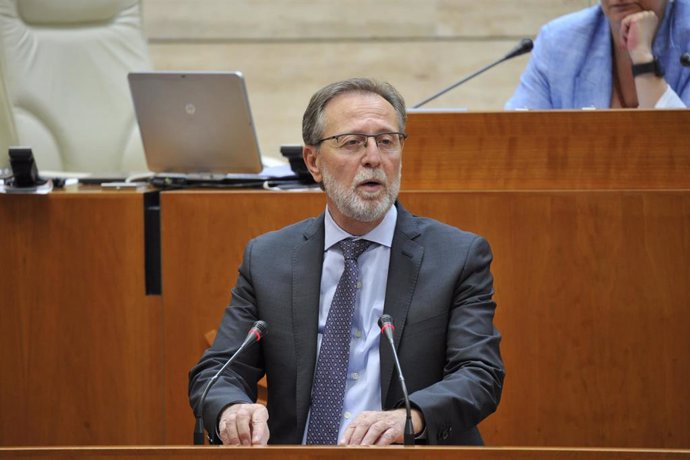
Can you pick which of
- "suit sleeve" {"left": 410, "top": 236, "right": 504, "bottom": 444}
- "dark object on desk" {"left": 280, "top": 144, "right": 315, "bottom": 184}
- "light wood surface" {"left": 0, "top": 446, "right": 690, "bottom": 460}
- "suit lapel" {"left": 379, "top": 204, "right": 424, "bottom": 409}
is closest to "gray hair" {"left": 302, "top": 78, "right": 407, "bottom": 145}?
"suit lapel" {"left": 379, "top": 204, "right": 424, "bottom": 409}

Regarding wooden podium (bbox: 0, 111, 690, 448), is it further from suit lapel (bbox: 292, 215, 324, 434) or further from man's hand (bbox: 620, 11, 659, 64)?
suit lapel (bbox: 292, 215, 324, 434)

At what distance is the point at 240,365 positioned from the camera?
228cm

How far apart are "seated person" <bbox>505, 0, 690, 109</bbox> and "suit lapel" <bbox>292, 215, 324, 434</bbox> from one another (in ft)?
4.86

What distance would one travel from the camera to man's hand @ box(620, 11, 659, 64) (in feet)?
11.2

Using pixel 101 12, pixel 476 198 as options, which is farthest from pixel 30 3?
pixel 476 198

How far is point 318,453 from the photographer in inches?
63.4

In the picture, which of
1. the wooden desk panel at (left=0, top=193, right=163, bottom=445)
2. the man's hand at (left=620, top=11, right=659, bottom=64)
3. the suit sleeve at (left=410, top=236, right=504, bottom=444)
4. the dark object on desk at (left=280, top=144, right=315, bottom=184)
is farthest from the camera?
the man's hand at (left=620, top=11, right=659, bottom=64)

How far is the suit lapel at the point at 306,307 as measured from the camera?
7.33ft

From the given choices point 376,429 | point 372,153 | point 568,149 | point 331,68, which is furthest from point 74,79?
point 376,429

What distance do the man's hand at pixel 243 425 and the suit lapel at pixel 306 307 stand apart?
0.63ft

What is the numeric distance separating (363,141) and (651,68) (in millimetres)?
1406

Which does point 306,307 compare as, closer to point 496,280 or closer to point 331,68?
point 496,280

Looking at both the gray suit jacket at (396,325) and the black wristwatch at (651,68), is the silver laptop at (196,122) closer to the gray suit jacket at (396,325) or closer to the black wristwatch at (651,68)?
the gray suit jacket at (396,325)

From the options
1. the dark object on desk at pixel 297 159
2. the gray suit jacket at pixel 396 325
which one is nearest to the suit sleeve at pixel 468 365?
the gray suit jacket at pixel 396 325
